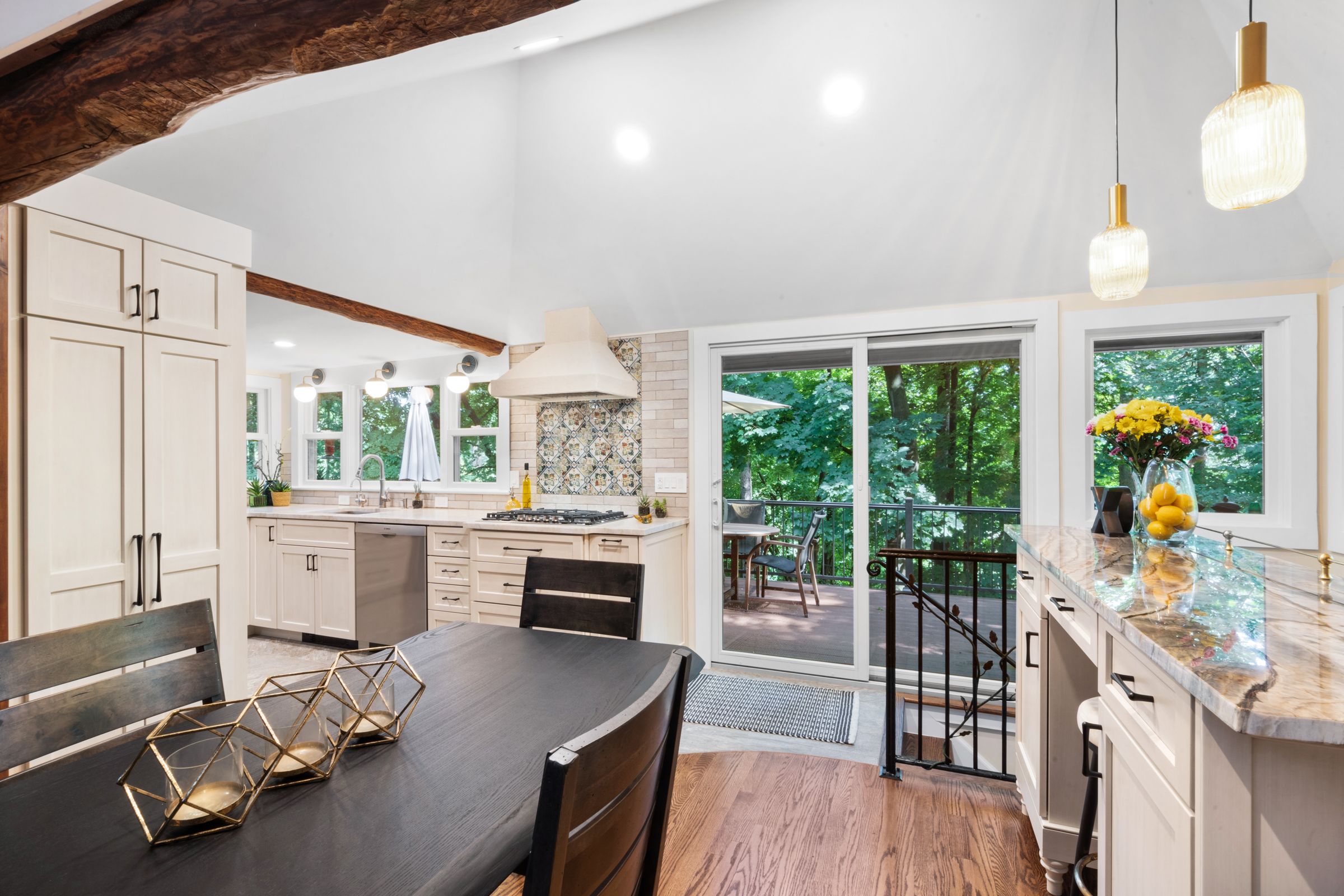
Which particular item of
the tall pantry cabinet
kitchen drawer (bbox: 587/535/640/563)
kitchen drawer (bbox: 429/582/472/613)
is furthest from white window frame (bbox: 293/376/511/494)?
the tall pantry cabinet

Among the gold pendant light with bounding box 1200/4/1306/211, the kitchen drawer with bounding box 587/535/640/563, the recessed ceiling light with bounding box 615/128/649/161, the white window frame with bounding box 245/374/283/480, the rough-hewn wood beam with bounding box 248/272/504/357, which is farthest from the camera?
the white window frame with bounding box 245/374/283/480

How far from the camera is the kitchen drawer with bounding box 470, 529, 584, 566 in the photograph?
348 cm

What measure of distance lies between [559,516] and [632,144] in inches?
81.7

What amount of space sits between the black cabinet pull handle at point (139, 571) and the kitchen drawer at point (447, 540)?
177 centimetres

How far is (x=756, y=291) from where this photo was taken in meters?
3.69

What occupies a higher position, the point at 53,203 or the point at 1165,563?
the point at 53,203

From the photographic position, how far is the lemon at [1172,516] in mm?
1938

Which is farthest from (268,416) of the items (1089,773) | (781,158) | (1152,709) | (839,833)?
(1152,709)

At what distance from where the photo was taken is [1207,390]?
305 centimetres

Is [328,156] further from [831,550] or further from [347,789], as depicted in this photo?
[831,550]

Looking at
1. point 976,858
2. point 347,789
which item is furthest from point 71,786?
point 976,858

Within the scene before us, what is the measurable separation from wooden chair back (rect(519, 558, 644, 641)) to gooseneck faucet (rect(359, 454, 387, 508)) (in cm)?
335

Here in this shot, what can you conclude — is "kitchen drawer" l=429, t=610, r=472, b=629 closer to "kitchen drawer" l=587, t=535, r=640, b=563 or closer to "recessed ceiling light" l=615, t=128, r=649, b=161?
"kitchen drawer" l=587, t=535, r=640, b=563

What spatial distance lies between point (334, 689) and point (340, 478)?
4.67m
